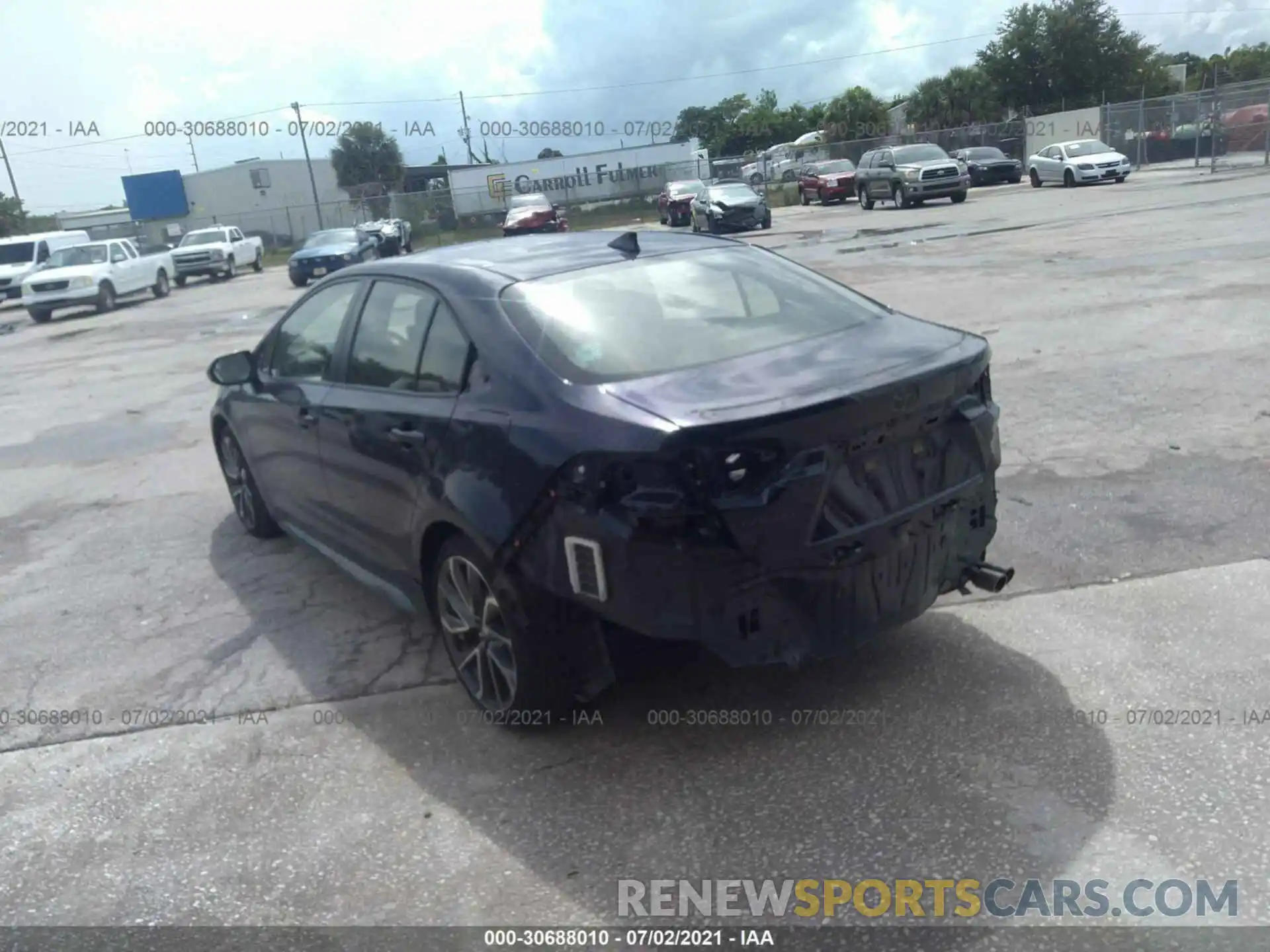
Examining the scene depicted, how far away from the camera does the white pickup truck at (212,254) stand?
108ft

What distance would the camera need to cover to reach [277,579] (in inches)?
227

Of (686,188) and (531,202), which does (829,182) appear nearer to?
(686,188)

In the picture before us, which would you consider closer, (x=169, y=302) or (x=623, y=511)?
(x=623, y=511)

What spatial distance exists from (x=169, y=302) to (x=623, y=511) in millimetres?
26653

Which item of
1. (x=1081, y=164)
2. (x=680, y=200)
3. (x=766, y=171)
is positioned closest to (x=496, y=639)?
(x=1081, y=164)

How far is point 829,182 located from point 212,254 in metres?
21.0

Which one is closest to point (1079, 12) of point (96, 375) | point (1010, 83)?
point (1010, 83)

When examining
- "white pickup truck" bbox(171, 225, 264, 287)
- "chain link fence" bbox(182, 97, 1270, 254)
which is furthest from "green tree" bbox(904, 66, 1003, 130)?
"white pickup truck" bbox(171, 225, 264, 287)

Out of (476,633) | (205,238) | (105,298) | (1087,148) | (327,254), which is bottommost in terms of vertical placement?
(476,633)

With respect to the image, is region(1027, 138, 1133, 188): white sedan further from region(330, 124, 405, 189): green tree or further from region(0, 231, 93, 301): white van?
region(330, 124, 405, 189): green tree

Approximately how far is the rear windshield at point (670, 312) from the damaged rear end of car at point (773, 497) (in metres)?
0.02

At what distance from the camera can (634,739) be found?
390 cm

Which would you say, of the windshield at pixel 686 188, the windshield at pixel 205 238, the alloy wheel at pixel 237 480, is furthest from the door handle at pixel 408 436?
the windshield at pixel 686 188

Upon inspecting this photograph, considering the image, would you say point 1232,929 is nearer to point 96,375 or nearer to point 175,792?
point 175,792
